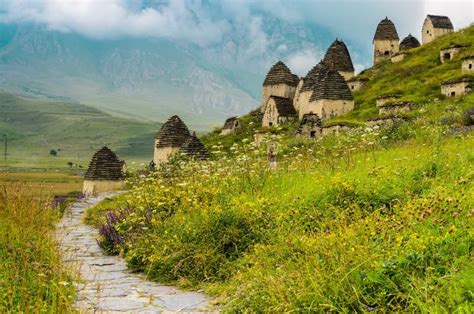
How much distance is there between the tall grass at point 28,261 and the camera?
17.5ft

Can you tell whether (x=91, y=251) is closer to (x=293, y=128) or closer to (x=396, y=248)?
(x=396, y=248)

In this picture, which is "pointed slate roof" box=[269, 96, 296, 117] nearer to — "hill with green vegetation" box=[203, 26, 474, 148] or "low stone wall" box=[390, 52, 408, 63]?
"hill with green vegetation" box=[203, 26, 474, 148]

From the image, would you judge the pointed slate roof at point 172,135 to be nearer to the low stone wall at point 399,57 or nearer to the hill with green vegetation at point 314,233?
the hill with green vegetation at point 314,233

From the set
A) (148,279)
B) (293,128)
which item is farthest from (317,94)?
(148,279)

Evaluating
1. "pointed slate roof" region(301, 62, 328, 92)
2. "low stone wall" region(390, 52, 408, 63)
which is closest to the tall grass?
"pointed slate roof" region(301, 62, 328, 92)

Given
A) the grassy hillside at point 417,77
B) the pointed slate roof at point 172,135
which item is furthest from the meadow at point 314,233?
the grassy hillside at point 417,77

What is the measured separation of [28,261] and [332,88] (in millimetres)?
42881

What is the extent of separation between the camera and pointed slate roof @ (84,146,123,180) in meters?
29.8

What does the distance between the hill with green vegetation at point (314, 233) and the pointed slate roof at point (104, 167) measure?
1781 cm

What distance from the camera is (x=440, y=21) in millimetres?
72000

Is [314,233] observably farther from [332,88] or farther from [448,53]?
[448,53]

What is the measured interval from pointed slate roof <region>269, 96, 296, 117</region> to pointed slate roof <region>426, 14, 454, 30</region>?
25.0m

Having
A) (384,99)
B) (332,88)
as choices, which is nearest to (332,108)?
(332,88)

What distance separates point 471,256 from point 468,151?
18.8 feet
